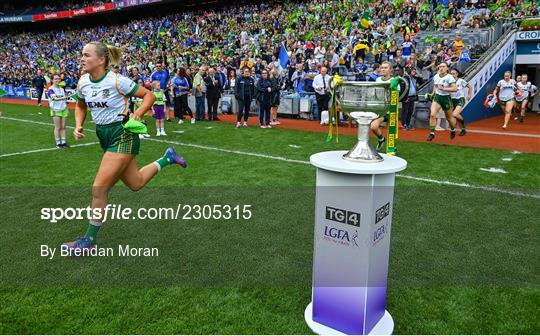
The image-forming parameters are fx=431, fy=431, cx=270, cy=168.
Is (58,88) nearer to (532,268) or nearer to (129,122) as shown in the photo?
(129,122)

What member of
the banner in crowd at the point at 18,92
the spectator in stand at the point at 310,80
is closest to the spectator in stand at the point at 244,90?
the spectator in stand at the point at 310,80

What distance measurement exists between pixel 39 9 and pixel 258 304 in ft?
188

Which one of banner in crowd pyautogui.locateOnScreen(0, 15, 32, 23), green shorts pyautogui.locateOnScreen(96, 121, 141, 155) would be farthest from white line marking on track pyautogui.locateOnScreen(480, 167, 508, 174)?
banner in crowd pyautogui.locateOnScreen(0, 15, 32, 23)

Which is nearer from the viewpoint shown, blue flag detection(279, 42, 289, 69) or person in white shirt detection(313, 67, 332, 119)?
person in white shirt detection(313, 67, 332, 119)

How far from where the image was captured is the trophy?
2.61 metres

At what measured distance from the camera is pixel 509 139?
11023 millimetres

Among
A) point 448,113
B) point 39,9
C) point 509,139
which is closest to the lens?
point 448,113

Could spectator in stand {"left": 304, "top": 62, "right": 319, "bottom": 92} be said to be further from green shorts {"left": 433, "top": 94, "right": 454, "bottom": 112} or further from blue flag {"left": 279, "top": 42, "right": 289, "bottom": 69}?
green shorts {"left": 433, "top": 94, "right": 454, "bottom": 112}

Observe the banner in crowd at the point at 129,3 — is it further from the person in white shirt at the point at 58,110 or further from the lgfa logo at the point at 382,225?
the lgfa logo at the point at 382,225

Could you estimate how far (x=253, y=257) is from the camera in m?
4.11

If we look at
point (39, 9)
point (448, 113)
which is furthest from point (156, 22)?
point (448, 113)

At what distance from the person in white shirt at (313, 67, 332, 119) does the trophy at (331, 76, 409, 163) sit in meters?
10.7

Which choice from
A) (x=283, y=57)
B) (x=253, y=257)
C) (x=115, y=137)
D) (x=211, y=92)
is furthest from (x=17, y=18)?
(x=253, y=257)

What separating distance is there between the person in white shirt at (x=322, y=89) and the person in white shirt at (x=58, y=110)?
7.22 meters
